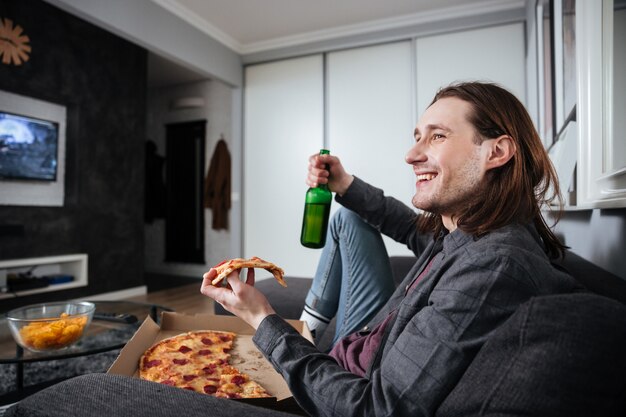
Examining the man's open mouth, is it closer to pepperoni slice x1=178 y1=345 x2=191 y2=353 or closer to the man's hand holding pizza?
the man's hand holding pizza

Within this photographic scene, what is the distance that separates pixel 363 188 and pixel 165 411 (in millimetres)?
1086

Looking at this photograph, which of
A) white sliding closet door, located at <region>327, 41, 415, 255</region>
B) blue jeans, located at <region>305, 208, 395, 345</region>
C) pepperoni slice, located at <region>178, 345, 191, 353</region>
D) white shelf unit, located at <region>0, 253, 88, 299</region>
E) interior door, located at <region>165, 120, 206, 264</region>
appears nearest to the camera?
pepperoni slice, located at <region>178, 345, 191, 353</region>

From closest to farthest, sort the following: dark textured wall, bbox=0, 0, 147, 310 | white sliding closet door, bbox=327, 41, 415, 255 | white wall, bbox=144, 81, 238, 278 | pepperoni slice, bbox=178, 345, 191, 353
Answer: pepperoni slice, bbox=178, 345, 191, 353, dark textured wall, bbox=0, 0, 147, 310, white sliding closet door, bbox=327, 41, 415, 255, white wall, bbox=144, 81, 238, 278

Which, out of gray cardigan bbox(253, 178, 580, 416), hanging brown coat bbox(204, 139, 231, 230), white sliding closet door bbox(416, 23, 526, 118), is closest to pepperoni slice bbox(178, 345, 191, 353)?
gray cardigan bbox(253, 178, 580, 416)

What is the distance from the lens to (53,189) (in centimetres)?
352

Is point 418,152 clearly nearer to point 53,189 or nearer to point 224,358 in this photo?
point 224,358

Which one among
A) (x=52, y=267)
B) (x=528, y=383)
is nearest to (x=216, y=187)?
(x=52, y=267)

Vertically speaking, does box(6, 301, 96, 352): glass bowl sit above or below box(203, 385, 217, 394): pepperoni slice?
above

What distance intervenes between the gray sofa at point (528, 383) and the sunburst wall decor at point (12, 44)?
11.0ft

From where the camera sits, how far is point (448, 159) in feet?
2.84

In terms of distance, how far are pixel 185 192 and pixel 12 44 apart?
9.23 ft

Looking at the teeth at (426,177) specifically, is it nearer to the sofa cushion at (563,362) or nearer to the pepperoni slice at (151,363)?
the sofa cushion at (563,362)

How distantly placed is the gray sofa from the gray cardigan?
0.12 ft

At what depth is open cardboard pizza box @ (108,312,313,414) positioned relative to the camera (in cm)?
87
